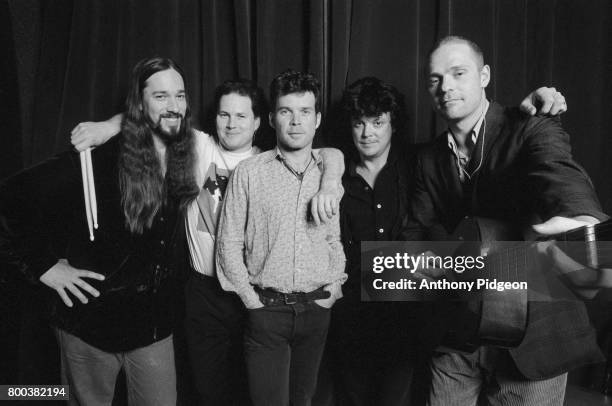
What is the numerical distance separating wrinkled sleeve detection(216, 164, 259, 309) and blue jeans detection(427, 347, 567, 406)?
1.87ft

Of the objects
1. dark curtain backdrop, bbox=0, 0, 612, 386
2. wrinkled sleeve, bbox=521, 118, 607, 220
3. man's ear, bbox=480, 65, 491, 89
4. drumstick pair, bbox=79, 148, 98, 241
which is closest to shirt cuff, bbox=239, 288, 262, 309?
drumstick pair, bbox=79, 148, 98, 241

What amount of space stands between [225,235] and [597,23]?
1559 millimetres

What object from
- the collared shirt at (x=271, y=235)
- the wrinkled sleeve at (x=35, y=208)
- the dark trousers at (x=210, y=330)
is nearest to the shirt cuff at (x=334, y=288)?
the collared shirt at (x=271, y=235)

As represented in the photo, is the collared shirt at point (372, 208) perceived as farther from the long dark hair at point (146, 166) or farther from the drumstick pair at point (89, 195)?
the drumstick pair at point (89, 195)

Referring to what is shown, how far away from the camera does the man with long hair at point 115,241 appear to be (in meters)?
1.19

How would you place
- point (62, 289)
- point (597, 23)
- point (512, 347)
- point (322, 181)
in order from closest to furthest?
point (512, 347)
point (62, 289)
point (322, 181)
point (597, 23)

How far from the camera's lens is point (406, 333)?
148cm

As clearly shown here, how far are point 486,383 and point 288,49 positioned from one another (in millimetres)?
1236

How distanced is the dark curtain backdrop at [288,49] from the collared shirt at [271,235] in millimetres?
370

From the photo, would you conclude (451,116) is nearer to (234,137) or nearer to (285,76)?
(285,76)

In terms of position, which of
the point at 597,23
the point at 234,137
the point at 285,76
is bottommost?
the point at 234,137

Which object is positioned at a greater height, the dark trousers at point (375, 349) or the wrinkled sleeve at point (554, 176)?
the wrinkled sleeve at point (554, 176)

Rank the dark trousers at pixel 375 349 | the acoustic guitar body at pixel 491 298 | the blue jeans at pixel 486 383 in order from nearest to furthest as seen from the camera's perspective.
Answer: the acoustic guitar body at pixel 491 298 < the blue jeans at pixel 486 383 < the dark trousers at pixel 375 349

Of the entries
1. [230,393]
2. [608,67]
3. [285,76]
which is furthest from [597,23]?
[230,393]
